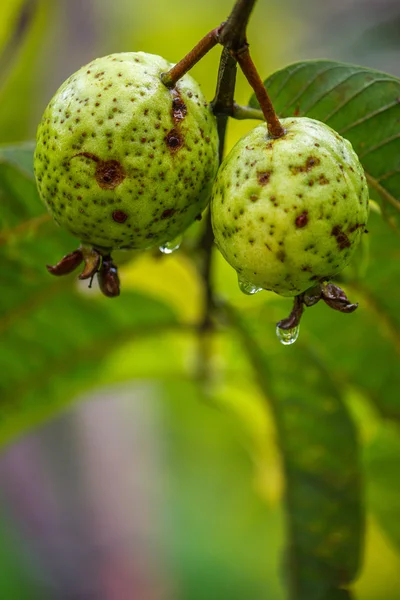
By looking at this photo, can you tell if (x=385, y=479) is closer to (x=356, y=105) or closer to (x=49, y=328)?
(x=49, y=328)

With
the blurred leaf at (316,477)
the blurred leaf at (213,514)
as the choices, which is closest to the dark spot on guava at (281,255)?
the blurred leaf at (316,477)

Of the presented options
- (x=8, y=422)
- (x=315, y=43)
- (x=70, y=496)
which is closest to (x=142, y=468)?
(x=70, y=496)

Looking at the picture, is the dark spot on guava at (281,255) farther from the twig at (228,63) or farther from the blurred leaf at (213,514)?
the blurred leaf at (213,514)

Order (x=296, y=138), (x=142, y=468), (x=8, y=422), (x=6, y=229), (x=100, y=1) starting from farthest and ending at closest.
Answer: (x=142, y=468) → (x=100, y=1) → (x=8, y=422) → (x=6, y=229) → (x=296, y=138)

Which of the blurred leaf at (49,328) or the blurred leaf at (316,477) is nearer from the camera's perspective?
the blurred leaf at (49,328)

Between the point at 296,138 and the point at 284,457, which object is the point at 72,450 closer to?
the point at 284,457

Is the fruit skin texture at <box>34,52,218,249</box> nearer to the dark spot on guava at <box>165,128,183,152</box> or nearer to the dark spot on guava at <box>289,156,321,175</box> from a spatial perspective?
the dark spot on guava at <box>165,128,183,152</box>
